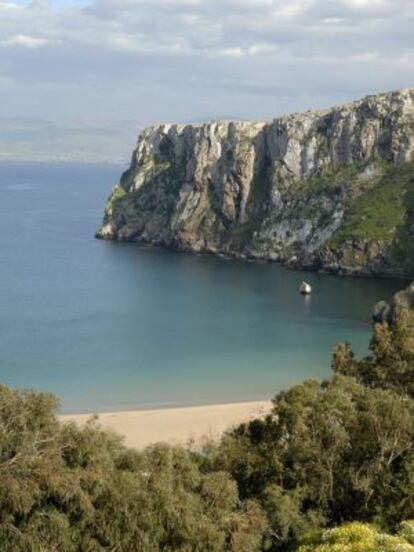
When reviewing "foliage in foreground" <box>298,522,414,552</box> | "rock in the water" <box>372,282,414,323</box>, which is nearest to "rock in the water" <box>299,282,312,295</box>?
"rock in the water" <box>372,282,414,323</box>

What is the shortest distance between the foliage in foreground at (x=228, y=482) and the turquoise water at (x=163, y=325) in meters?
33.4

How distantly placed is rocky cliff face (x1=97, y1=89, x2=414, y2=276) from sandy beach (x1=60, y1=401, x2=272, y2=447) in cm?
7049

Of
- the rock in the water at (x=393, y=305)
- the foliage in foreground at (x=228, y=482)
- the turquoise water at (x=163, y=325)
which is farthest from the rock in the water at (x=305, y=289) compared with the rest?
the foliage in foreground at (x=228, y=482)

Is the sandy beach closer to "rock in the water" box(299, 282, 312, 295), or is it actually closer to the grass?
"rock in the water" box(299, 282, 312, 295)

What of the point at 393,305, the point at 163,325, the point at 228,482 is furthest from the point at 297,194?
the point at 228,482

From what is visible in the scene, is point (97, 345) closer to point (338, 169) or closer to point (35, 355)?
point (35, 355)

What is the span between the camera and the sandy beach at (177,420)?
53.2 metres

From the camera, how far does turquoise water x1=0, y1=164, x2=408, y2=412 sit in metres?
68.2

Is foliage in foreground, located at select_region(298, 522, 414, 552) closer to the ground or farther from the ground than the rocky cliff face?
closer to the ground

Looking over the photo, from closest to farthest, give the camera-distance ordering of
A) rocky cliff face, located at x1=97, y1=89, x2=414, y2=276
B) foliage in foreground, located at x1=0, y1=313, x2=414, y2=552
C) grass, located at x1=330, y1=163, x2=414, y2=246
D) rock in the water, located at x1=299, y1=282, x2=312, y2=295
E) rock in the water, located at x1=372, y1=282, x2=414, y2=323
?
foliage in foreground, located at x1=0, y1=313, x2=414, y2=552, rock in the water, located at x1=372, y1=282, x2=414, y2=323, rock in the water, located at x1=299, y1=282, x2=312, y2=295, grass, located at x1=330, y1=163, x2=414, y2=246, rocky cliff face, located at x1=97, y1=89, x2=414, y2=276

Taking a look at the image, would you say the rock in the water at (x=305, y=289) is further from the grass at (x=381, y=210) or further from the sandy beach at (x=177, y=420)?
the sandy beach at (x=177, y=420)

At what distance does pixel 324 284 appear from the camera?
119312 mm

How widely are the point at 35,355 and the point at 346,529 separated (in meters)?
58.1

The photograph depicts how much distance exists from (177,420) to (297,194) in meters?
94.3
